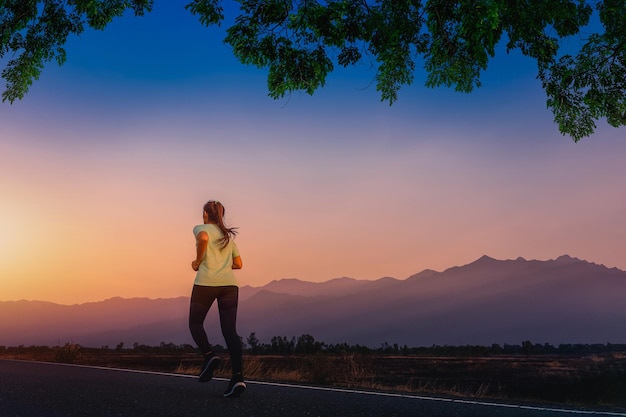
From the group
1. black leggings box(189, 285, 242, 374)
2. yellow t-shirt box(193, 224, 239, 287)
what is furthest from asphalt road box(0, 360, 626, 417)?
yellow t-shirt box(193, 224, 239, 287)

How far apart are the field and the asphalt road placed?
1.47 metres

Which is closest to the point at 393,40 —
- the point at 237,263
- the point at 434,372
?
the point at 237,263

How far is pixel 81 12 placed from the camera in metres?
11.2

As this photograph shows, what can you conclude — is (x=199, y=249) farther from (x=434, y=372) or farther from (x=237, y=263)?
(x=434, y=372)

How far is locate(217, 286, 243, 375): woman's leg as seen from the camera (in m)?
6.78

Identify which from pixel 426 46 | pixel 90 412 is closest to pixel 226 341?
pixel 90 412

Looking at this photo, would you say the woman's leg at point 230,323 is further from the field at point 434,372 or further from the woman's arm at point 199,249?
the field at point 434,372

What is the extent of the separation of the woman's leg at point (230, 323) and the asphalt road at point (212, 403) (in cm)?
49

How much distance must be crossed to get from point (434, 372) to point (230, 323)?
45.9 feet

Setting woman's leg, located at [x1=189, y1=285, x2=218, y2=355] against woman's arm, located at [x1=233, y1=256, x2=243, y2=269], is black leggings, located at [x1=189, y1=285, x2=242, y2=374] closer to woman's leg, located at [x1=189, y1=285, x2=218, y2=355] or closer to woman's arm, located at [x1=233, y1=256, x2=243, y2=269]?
woman's leg, located at [x1=189, y1=285, x2=218, y2=355]

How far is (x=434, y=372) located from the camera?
19062 millimetres

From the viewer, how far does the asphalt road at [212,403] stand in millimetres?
5781

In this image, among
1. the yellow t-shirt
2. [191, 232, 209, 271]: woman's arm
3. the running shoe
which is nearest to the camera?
[191, 232, 209, 271]: woman's arm

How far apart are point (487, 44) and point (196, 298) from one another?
5.73 metres
